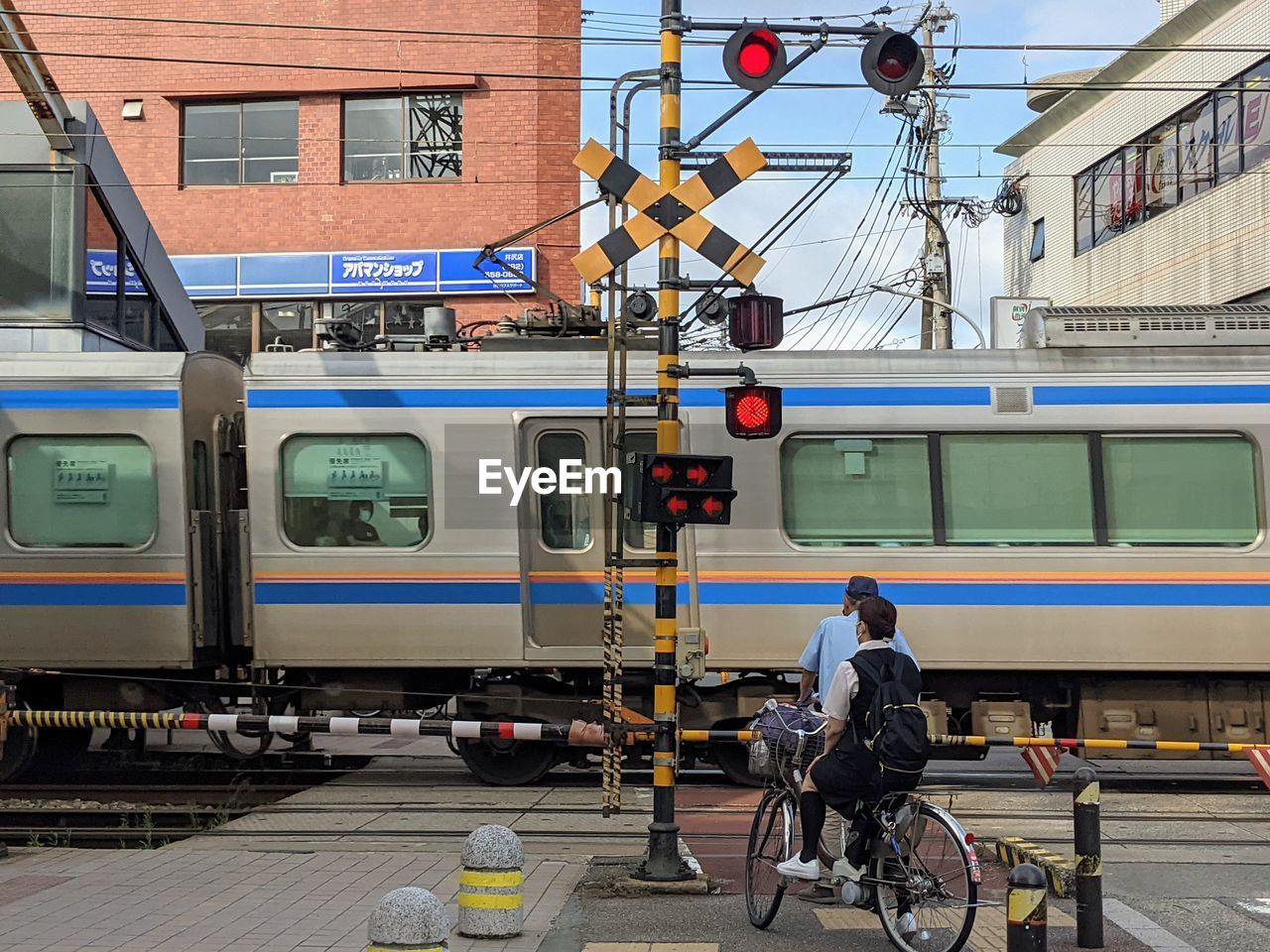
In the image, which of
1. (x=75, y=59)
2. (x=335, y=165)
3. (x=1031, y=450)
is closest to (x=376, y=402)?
(x=1031, y=450)

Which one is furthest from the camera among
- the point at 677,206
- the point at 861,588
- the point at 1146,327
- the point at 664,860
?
the point at 1146,327

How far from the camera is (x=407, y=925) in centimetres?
580

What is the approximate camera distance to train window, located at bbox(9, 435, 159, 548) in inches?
478

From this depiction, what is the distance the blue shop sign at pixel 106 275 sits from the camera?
49.4ft

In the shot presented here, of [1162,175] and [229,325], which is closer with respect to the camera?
[229,325]

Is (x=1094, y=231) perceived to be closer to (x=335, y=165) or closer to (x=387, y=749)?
(x=335, y=165)

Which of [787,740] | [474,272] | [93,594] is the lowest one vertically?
[787,740]

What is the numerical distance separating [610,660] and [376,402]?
4096 millimetres

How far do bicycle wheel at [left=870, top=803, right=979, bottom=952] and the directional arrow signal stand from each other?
3391mm

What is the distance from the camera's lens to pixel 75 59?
963 inches

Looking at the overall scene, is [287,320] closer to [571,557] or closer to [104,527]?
[104,527]

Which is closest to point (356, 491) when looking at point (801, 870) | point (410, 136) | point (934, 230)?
point (801, 870)

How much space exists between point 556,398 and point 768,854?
18.1ft

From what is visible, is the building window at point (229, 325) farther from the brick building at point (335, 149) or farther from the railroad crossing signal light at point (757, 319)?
the railroad crossing signal light at point (757, 319)
